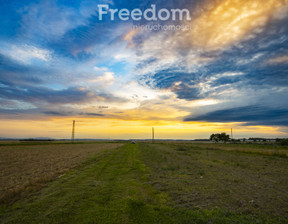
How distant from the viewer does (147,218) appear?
6.61m

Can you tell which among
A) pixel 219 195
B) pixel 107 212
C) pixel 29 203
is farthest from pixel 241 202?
pixel 29 203

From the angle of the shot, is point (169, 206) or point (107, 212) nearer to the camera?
point (107, 212)

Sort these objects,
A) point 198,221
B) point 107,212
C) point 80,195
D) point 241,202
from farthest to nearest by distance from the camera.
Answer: point 80,195
point 241,202
point 107,212
point 198,221

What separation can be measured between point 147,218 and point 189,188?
4778mm

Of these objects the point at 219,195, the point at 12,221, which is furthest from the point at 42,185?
the point at 219,195

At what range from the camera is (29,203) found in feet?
27.2

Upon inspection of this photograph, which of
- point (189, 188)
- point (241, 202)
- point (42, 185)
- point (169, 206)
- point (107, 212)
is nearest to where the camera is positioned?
point (107, 212)

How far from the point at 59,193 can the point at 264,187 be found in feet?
40.8

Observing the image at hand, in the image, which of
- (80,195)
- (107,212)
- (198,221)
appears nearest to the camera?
(198,221)

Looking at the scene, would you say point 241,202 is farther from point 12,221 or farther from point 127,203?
point 12,221

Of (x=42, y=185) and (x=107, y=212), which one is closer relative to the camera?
(x=107, y=212)

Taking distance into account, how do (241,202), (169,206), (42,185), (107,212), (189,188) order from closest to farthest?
1. (107,212)
2. (169,206)
3. (241,202)
4. (189,188)
5. (42,185)

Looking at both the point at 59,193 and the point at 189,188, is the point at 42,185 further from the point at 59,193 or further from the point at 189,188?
the point at 189,188

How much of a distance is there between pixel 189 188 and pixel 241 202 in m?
2.98
